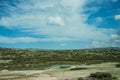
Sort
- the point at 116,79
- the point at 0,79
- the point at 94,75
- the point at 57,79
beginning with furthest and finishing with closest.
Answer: the point at 0,79
the point at 57,79
the point at 94,75
the point at 116,79

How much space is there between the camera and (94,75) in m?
40.8

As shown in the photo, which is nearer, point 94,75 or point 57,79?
point 94,75

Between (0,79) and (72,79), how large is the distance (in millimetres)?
17322

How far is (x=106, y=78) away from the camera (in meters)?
38.6

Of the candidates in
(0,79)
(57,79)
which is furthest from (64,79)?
(0,79)

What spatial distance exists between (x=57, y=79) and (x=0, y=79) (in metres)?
13.7

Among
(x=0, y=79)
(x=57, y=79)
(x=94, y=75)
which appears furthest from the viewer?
(x=0, y=79)

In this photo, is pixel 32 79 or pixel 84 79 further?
pixel 32 79

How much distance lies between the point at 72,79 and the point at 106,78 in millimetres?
6347

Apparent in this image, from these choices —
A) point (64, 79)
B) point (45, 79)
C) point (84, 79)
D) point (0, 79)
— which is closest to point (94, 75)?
point (84, 79)

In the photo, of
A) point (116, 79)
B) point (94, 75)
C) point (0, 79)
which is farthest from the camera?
point (0, 79)

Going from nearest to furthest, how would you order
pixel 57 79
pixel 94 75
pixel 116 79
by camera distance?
pixel 116 79, pixel 94 75, pixel 57 79

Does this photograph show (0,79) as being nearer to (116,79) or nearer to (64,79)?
(64,79)

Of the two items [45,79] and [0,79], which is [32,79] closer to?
[45,79]
